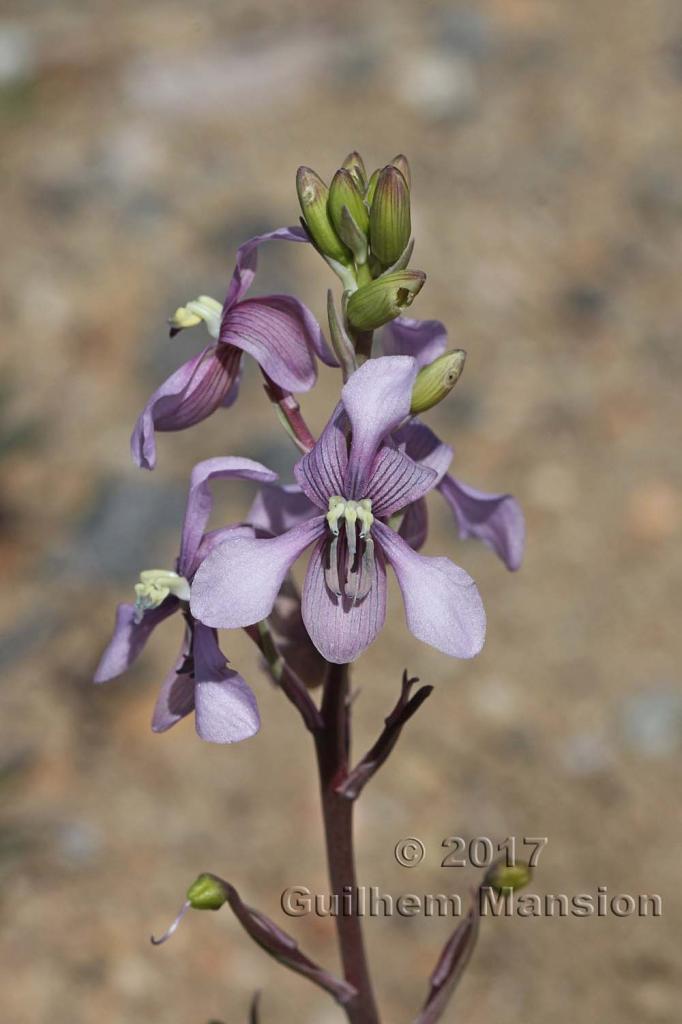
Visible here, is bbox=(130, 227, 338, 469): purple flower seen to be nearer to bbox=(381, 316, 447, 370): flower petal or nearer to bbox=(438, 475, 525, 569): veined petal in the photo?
bbox=(381, 316, 447, 370): flower petal

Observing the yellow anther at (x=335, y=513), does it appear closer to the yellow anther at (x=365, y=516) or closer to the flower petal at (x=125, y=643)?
the yellow anther at (x=365, y=516)

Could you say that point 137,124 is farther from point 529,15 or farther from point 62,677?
point 62,677

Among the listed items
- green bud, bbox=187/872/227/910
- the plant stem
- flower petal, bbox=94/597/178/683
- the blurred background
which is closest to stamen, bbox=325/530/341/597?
the plant stem

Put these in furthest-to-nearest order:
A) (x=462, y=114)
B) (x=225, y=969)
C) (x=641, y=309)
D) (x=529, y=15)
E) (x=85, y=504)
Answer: (x=529, y=15)
(x=462, y=114)
(x=641, y=309)
(x=85, y=504)
(x=225, y=969)

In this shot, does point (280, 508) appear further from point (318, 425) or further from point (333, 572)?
point (318, 425)

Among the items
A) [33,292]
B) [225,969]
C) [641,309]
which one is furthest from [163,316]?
[225,969]

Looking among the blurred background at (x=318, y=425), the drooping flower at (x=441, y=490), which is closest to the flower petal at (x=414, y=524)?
the drooping flower at (x=441, y=490)
